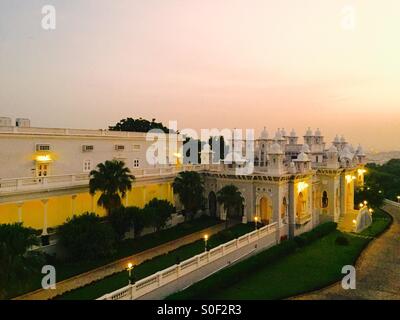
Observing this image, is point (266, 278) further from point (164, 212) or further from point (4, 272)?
point (4, 272)

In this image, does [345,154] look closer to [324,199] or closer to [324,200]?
[324,199]

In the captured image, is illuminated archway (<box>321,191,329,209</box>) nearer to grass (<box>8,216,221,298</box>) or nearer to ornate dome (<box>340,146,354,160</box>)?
ornate dome (<box>340,146,354,160</box>)

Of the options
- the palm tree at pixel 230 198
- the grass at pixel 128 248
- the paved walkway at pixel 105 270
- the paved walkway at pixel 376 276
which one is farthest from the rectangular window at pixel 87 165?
the paved walkway at pixel 376 276

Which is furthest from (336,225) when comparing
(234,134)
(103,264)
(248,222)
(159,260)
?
(103,264)

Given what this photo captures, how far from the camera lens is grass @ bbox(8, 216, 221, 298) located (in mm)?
21906

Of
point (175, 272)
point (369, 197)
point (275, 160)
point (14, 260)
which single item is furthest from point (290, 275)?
point (369, 197)

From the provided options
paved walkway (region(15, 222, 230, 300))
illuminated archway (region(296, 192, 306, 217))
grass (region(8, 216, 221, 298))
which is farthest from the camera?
illuminated archway (region(296, 192, 306, 217))

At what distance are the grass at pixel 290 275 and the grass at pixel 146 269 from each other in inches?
130

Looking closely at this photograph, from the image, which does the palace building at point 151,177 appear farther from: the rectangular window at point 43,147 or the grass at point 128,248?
the grass at point 128,248

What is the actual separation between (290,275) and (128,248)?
12781 mm

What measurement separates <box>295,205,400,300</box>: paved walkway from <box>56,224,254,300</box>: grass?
896cm

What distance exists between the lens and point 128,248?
28969 millimetres

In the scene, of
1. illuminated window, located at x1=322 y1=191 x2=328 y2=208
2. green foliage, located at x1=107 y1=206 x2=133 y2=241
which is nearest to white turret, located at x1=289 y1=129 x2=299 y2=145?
illuminated window, located at x1=322 y1=191 x2=328 y2=208

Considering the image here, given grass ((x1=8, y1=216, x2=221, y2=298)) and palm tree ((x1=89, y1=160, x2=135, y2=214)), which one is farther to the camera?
palm tree ((x1=89, y1=160, x2=135, y2=214))
